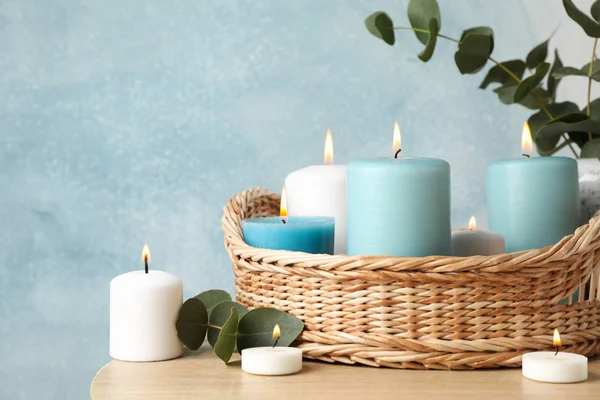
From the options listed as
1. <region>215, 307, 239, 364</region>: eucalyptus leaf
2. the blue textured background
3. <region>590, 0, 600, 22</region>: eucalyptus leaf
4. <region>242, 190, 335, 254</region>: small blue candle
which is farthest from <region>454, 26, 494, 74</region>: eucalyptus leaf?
the blue textured background

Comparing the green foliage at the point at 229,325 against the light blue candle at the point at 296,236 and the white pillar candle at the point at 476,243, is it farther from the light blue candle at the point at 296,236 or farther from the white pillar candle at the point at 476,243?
the white pillar candle at the point at 476,243

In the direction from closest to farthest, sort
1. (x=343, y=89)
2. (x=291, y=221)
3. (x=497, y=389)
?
1. (x=497, y=389)
2. (x=291, y=221)
3. (x=343, y=89)

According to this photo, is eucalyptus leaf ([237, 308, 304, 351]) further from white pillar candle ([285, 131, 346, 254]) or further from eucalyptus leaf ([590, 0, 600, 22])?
eucalyptus leaf ([590, 0, 600, 22])

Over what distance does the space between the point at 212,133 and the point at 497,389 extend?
104 centimetres

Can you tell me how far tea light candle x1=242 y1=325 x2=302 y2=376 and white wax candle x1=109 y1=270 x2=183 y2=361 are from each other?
81mm

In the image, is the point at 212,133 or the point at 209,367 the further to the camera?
the point at 212,133

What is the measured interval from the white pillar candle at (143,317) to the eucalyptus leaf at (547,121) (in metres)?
0.47

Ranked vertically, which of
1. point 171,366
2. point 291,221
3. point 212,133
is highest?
point 212,133

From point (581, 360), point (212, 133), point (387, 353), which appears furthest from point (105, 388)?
point (212, 133)

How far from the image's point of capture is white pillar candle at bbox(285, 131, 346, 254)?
69cm

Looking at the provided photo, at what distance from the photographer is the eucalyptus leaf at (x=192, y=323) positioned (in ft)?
2.05

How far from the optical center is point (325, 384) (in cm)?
54

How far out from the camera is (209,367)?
1.96 feet

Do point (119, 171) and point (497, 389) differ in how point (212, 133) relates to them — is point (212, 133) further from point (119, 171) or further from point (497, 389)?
point (497, 389)
